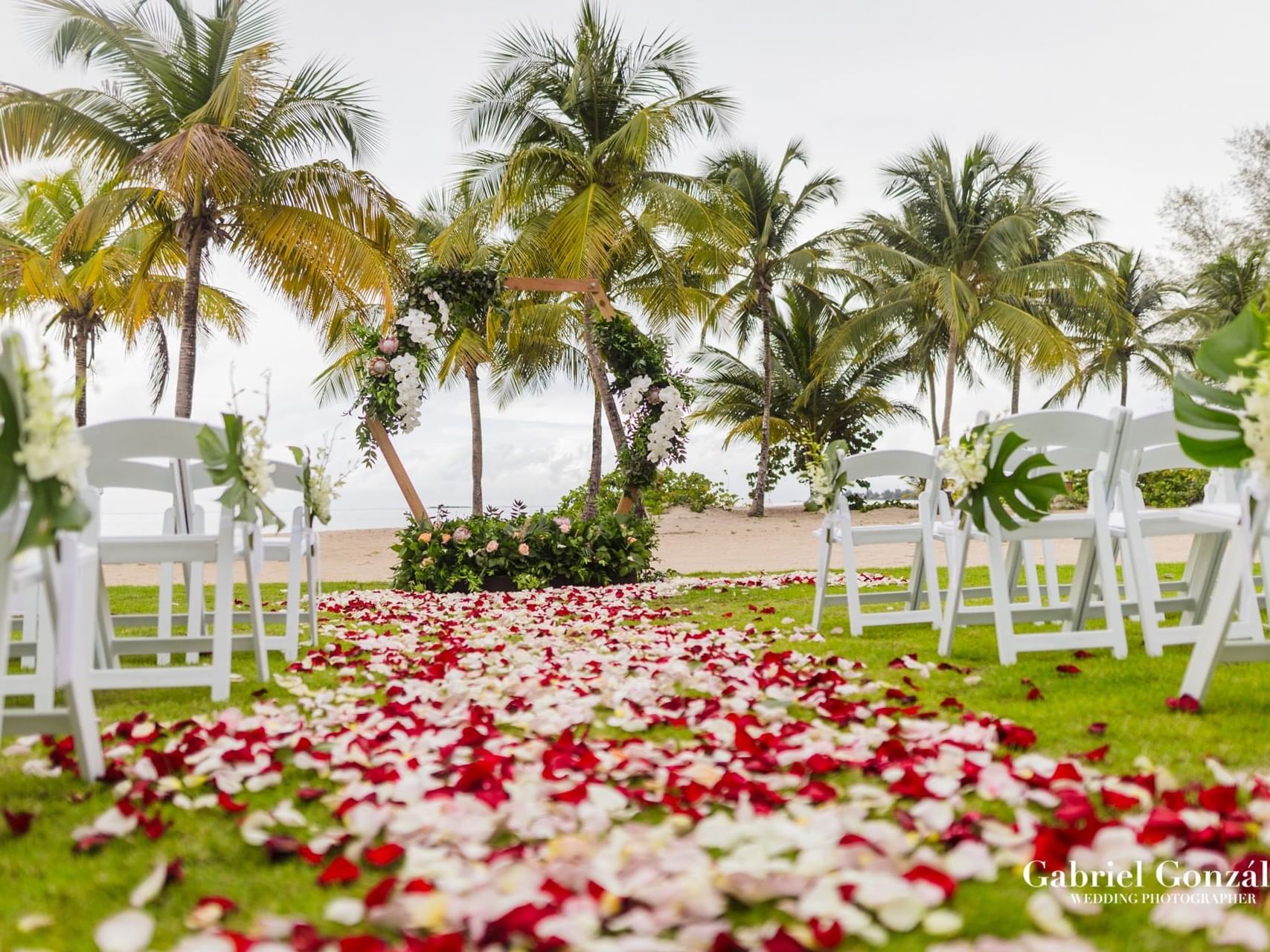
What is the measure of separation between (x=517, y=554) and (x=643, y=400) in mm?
2422

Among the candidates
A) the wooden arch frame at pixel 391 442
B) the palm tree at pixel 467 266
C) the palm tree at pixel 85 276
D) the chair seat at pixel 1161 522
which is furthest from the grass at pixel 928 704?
the palm tree at pixel 85 276

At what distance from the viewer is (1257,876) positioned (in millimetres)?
1766

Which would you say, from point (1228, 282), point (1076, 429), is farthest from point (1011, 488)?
point (1228, 282)

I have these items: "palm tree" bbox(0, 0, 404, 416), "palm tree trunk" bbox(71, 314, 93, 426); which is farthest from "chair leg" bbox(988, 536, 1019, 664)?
"palm tree trunk" bbox(71, 314, 93, 426)

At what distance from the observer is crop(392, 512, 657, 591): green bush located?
1020 centimetres

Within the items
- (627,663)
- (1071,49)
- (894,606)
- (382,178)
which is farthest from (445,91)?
(627,663)

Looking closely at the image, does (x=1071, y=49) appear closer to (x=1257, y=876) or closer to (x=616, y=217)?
(x=616, y=217)

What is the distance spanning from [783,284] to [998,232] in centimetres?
569

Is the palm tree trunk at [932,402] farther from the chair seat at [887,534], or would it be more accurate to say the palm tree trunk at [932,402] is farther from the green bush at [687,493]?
the chair seat at [887,534]

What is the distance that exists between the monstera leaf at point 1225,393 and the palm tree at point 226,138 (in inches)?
496

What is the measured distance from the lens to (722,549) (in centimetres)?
1739

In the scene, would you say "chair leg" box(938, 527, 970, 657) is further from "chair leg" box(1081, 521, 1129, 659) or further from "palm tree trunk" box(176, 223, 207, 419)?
"palm tree trunk" box(176, 223, 207, 419)

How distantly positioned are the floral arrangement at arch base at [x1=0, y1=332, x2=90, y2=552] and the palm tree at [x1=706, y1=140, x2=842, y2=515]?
21.4 meters

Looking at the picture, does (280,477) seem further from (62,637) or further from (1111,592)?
(1111,592)
